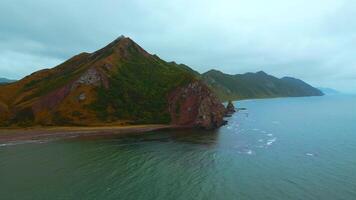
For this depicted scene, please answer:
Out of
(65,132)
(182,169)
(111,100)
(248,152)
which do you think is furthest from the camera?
(111,100)

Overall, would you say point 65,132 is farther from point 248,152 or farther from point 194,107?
point 248,152

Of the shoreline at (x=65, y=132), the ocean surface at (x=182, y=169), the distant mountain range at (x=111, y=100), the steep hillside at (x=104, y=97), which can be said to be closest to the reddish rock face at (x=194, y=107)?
the distant mountain range at (x=111, y=100)

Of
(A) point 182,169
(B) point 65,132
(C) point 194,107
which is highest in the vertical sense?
(C) point 194,107

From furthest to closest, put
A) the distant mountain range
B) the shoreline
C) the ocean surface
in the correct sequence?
the distant mountain range → the shoreline → the ocean surface

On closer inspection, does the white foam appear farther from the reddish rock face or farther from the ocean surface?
the reddish rock face

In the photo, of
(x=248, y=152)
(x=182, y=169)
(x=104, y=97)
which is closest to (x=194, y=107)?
(x=104, y=97)

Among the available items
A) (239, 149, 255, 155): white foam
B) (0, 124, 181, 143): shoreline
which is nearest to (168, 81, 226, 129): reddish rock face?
(0, 124, 181, 143): shoreline

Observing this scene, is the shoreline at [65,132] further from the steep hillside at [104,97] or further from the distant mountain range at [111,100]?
the steep hillside at [104,97]
